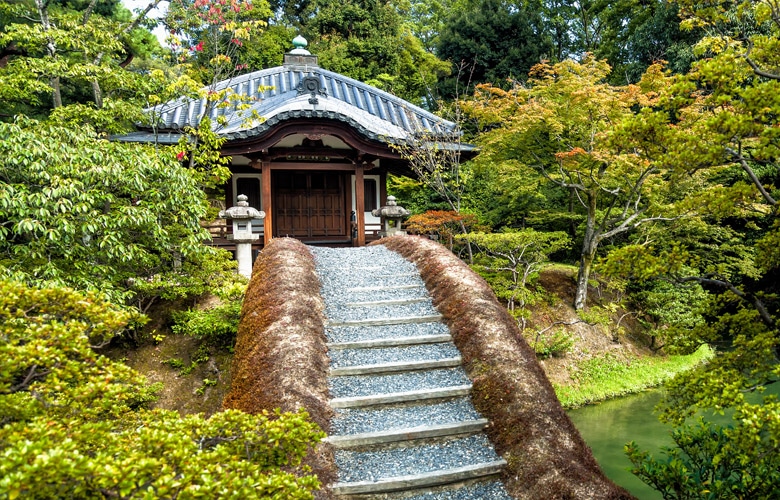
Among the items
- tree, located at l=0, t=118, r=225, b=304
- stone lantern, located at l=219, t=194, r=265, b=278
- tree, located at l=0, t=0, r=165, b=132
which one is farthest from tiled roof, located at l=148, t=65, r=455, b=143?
tree, located at l=0, t=118, r=225, b=304

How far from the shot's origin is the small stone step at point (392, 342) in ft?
18.4

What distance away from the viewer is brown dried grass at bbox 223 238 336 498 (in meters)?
4.49

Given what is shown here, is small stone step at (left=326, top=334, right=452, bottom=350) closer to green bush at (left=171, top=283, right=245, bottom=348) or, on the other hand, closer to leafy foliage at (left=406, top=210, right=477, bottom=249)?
green bush at (left=171, top=283, right=245, bottom=348)

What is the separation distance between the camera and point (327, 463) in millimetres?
4059

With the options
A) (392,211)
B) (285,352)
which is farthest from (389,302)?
(392,211)

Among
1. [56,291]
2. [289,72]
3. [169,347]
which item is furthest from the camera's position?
[289,72]

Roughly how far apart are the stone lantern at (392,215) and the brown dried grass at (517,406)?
544 centimetres

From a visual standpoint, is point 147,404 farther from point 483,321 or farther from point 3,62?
point 3,62

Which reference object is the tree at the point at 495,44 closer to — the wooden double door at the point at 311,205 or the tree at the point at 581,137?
the wooden double door at the point at 311,205

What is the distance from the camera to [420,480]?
3977 mm

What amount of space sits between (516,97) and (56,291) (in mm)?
11007

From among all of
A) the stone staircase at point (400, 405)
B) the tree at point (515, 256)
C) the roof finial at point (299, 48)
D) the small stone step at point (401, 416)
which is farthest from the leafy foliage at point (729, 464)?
the roof finial at point (299, 48)

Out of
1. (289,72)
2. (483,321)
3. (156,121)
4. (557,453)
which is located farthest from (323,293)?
(289,72)

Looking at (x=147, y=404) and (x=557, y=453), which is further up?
(x=557, y=453)
